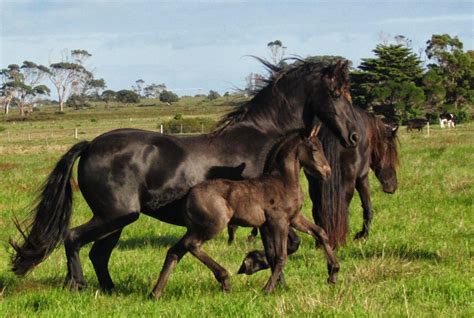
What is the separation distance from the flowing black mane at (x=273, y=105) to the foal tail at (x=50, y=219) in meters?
1.63

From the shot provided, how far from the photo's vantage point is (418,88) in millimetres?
54750

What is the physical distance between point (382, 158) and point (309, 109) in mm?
4371

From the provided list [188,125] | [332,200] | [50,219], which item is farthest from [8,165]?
[188,125]

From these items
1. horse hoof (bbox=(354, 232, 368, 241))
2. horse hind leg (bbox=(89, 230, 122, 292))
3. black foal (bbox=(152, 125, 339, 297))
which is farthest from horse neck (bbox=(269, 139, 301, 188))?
horse hoof (bbox=(354, 232, 368, 241))

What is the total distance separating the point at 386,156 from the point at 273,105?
4651 mm

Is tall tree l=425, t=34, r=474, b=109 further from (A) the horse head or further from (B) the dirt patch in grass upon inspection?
(A) the horse head

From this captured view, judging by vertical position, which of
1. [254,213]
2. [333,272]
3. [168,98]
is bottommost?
[168,98]

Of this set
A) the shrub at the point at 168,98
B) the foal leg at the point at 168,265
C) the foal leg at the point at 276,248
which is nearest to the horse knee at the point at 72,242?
the foal leg at the point at 168,265

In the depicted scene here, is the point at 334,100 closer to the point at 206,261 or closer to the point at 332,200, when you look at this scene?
the point at 332,200

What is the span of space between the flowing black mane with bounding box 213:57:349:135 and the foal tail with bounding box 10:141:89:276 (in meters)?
1.63

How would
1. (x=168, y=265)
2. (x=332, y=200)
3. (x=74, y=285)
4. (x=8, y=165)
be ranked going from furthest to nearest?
1. (x=8, y=165)
2. (x=332, y=200)
3. (x=74, y=285)
4. (x=168, y=265)

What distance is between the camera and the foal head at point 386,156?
11.3 metres

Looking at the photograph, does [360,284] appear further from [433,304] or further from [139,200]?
[139,200]

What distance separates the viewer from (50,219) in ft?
24.4
